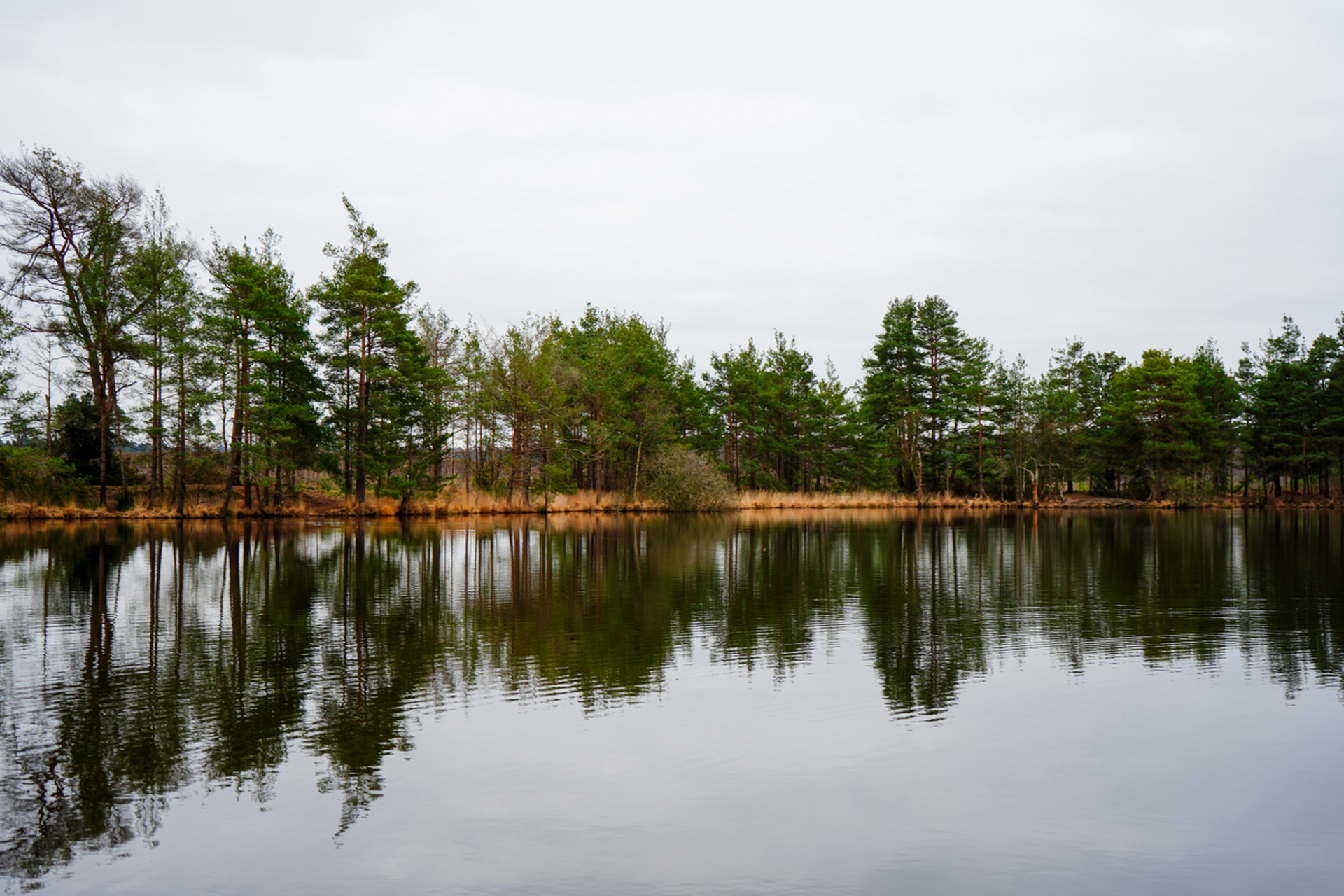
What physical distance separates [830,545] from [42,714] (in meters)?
22.4

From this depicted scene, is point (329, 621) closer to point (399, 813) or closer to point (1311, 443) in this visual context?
point (399, 813)

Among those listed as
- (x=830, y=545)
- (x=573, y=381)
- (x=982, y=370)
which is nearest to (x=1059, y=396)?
(x=982, y=370)

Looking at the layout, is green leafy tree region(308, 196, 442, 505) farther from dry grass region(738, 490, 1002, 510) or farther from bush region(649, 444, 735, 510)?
dry grass region(738, 490, 1002, 510)

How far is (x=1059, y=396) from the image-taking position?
71.4 m

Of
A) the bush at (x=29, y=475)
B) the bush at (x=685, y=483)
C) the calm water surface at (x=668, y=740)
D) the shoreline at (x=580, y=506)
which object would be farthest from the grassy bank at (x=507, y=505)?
the calm water surface at (x=668, y=740)

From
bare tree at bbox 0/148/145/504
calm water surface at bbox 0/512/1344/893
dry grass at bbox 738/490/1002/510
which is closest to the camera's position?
calm water surface at bbox 0/512/1344/893

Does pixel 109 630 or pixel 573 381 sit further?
pixel 573 381

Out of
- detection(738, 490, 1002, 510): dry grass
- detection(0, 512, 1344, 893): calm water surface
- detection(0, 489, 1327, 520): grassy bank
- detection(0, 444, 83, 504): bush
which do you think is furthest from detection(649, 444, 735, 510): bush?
detection(0, 512, 1344, 893): calm water surface

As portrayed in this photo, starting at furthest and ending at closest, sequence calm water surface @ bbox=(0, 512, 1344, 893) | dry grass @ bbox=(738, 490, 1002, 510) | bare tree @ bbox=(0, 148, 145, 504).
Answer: dry grass @ bbox=(738, 490, 1002, 510)
bare tree @ bbox=(0, 148, 145, 504)
calm water surface @ bbox=(0, 512, 1344, 893)

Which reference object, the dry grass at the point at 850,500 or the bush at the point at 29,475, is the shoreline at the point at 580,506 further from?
the bush at the point at 29,475

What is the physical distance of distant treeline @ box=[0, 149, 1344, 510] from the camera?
37969 millimetres

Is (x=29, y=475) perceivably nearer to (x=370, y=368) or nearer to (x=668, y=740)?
(x=370, y=368)

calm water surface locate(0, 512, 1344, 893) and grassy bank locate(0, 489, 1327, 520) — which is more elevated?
grassy bank locate(0, 489, 1327, 520)

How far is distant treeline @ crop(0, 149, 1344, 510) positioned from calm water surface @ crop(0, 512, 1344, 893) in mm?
25442
